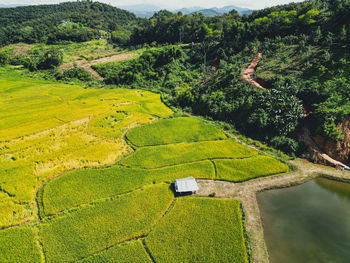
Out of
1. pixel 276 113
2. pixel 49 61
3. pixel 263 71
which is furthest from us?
pixel 49 61

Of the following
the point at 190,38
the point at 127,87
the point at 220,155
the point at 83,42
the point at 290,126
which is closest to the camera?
the point at 220,155

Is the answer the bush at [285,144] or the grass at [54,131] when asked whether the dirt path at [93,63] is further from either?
the bush at [285,144]

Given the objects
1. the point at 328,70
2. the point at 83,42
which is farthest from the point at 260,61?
the point at 83,42

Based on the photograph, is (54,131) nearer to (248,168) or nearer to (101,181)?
→ (101,181)

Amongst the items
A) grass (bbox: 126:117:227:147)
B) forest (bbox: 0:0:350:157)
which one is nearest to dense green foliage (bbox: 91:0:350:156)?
forest (bbox: 0:0:350:157)

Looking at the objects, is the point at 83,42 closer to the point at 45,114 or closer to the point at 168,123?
the point at 45,114

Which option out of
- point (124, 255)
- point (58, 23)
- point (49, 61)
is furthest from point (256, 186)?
point (58, 23)
